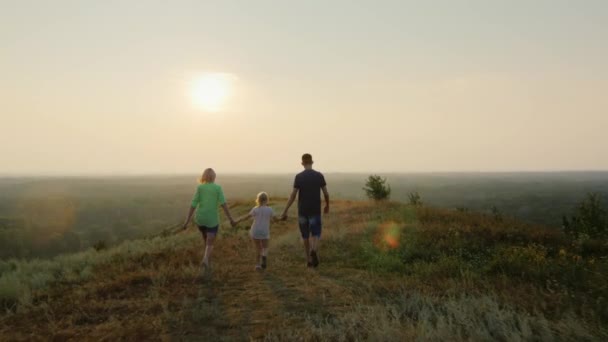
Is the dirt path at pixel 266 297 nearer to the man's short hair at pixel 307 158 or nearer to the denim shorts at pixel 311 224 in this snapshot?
the denim shorts at pixel 311 224

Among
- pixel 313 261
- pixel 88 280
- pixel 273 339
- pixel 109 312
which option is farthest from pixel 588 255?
pixel 88 280

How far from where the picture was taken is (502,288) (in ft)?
21.6

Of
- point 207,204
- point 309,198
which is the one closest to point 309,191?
point 309,198

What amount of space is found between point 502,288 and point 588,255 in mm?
5534

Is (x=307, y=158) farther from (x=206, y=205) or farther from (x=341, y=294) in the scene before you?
(x=341, y=294)

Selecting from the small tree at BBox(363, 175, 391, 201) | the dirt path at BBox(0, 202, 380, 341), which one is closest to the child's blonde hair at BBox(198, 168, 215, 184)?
the dirt path at BBox(0, 202, 380, 341)

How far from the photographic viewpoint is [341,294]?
267 inches

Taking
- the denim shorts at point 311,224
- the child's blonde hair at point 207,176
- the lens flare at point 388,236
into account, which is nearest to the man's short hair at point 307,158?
the denim shorts at point 311,224

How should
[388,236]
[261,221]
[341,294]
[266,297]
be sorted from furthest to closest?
[388,236], [261,221], [266,297], [341,294]

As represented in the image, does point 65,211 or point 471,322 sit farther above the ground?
point 471,322

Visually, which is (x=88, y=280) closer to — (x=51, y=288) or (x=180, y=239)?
(x=51, y=288)

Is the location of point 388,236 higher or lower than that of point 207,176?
lower

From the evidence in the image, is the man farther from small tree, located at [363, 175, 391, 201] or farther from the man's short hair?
small tree, located at [363, 175, 391, 201]

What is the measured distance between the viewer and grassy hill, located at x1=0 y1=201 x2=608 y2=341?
491 cm
